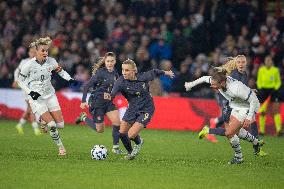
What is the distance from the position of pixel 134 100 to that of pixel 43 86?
1861 millimetres

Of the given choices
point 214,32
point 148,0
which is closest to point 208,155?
point 214,32

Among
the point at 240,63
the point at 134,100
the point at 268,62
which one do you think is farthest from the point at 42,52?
the point at 268,62

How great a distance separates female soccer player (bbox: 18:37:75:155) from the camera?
15227 millimetres

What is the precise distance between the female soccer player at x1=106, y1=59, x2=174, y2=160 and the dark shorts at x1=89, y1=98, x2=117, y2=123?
216 centimetres

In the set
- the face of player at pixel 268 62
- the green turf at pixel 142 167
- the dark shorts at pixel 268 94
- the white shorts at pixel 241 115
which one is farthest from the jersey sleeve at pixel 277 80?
the white shorts at pixel 241 115

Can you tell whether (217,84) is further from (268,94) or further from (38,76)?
(268,94)

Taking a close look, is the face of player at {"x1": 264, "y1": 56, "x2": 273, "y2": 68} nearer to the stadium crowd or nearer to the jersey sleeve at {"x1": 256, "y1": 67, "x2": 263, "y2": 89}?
the jersey sleeve at {"x1": 256, "y1": 67, "x2": 263, "y2": 89}

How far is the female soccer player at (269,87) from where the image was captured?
2145 cm

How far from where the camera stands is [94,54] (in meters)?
25.3

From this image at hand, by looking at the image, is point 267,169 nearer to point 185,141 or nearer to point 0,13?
point 185,141

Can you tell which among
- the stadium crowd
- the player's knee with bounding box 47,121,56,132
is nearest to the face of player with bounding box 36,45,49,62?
the player's knee with bounding box 47,121,56,132

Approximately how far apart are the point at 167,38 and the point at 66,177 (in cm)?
1333

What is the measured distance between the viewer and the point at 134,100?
1482cm

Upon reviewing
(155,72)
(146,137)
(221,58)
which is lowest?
(146,137)
